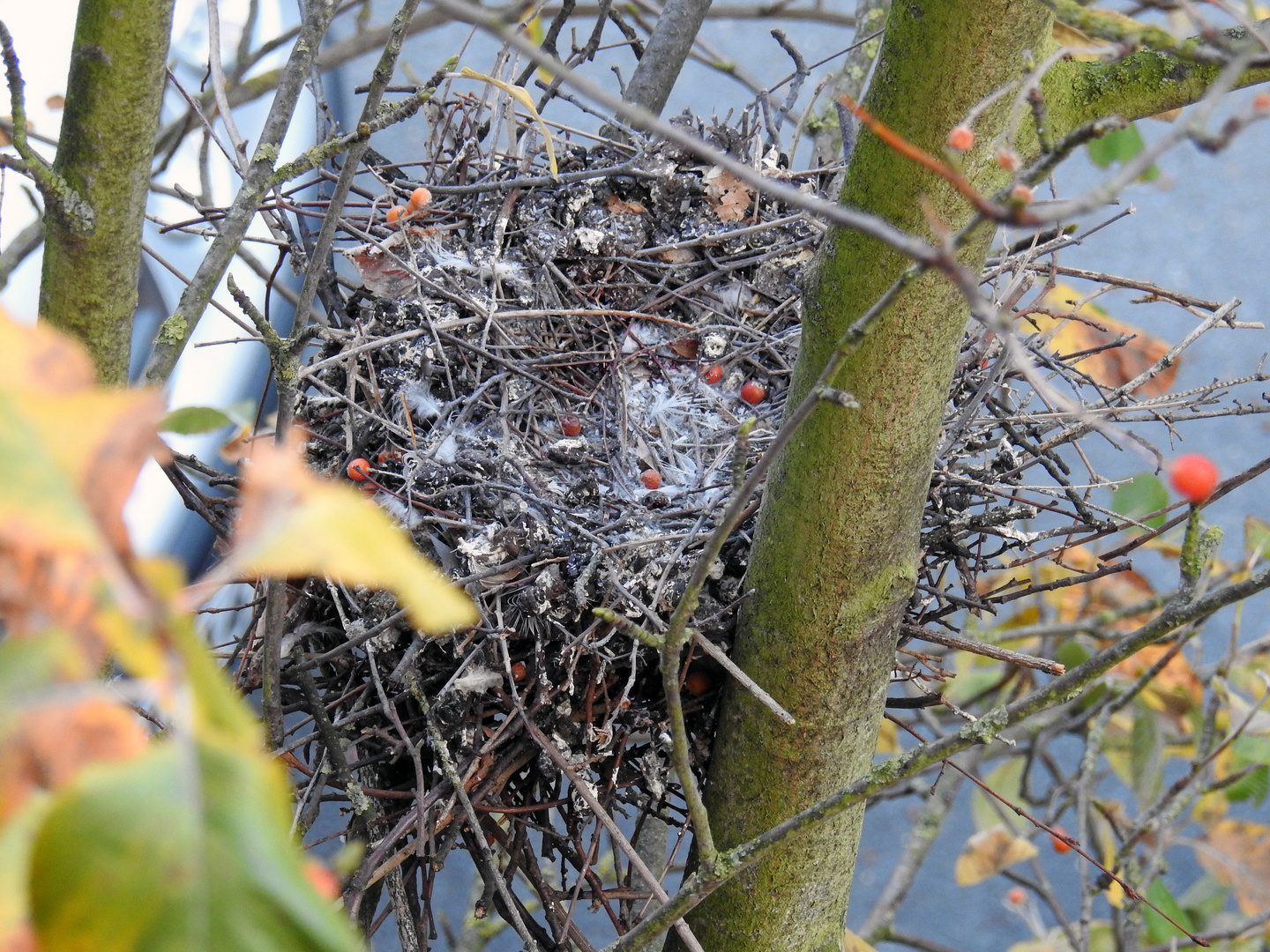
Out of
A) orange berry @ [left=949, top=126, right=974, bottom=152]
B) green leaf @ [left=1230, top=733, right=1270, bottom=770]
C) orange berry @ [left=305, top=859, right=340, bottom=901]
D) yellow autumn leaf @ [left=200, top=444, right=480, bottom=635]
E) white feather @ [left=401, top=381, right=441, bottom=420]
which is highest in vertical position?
white feather @ [left=401, top=381, right=441, bottom=420]

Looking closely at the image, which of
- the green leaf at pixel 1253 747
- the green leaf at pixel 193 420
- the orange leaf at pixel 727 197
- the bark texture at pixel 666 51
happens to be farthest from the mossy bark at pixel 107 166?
the green leaf at pixel 1253 747

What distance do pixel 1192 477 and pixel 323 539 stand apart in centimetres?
28

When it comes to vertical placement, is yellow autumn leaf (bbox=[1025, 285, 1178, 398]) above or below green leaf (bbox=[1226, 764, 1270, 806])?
above

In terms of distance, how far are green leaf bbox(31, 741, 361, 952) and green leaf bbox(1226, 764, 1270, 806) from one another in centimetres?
160

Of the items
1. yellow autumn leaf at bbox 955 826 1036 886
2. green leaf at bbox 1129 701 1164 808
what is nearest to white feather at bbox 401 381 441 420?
yellow autumn leaf at bbox 955 826 1036 886

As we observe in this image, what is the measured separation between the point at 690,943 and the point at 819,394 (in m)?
0.37

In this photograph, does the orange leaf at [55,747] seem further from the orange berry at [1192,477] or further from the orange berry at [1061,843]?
the orange berry at [1061,843]

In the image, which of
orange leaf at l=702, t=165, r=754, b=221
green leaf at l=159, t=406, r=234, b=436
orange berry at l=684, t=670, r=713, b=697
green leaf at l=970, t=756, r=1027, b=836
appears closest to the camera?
green leaf at l=159, t=406, r=234, b=436

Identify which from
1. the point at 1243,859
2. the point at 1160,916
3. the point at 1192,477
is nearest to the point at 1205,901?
the point at 1243,859

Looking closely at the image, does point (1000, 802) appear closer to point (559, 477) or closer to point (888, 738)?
point (888, 738)

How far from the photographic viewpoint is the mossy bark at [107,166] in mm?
511

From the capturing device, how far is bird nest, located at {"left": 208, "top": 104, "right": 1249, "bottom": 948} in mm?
760

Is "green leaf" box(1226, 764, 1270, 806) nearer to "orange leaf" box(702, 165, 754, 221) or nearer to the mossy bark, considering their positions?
"orange leaf" box(702, 165, 754, 221)

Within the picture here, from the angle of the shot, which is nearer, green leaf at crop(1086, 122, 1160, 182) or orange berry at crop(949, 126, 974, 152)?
orange berry at crop(949, 126, 974, 152)
